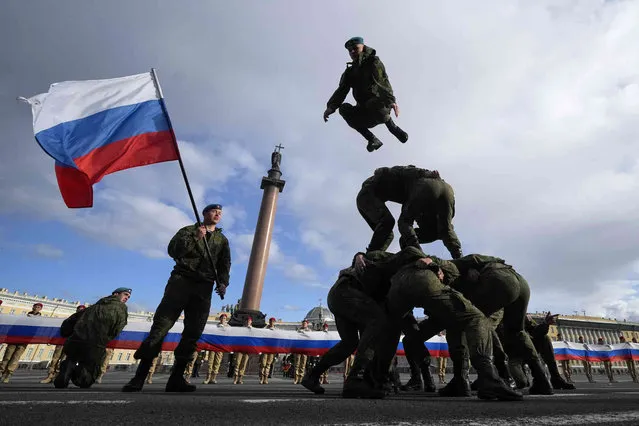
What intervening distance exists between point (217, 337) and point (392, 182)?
9110 mm

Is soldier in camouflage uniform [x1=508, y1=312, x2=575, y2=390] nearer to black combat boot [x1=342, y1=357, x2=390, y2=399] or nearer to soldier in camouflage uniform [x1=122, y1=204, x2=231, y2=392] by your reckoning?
black combat boot [x1=342, y1=357, x2=390, y2=399]

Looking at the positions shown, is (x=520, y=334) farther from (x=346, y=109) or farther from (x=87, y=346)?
(x=87, y=346)

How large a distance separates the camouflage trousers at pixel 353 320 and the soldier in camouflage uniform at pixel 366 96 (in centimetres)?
232

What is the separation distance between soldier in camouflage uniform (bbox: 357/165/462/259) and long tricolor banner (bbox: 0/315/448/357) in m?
8.21

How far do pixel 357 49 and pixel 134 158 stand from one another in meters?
3.48

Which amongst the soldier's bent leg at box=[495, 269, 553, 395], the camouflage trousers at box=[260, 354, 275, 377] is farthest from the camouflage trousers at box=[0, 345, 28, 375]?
the soldier's bent leg at box=[495, 269, 553, 395]

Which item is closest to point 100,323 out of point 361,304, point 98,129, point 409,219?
point 98,129

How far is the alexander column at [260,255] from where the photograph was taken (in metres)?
29.3

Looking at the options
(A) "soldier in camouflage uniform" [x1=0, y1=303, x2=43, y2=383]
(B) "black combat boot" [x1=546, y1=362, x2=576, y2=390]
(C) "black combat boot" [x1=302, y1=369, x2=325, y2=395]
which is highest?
(B) "black combat boot" [x1=546, y1=362, x2=576, y2=390]

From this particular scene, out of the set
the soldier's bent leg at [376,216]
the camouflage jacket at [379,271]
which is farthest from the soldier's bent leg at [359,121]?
the camouflage jacket at [379,271]

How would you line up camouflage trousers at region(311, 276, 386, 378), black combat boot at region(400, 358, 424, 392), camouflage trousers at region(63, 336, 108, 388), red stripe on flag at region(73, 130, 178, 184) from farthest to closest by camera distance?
black combat boot at region(400, 358, 424, 392)
camouflage trousers at region(63, 336, 108, 388)
red stripe on flag at region(73, 130, 178, 184)
camouflage trousers at region(311, 276, 386, 378)

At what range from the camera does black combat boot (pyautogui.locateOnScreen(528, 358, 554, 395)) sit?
16.4 feet

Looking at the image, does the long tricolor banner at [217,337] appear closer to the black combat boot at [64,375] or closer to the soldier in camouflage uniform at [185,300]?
the black combat boot at [64,375]

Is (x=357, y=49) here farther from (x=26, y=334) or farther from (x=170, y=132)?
(x=26, y=334)
